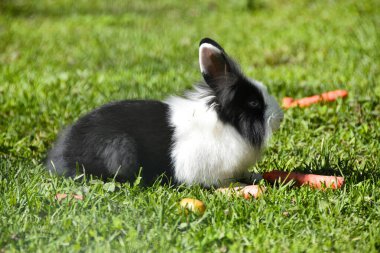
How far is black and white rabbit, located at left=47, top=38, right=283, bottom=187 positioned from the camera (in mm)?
4105

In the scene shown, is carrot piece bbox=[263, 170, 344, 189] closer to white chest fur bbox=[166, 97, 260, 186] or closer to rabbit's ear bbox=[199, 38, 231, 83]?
white chest fur bbox=[166, 97, 260, 186]

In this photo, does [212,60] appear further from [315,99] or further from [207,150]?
[315,99]

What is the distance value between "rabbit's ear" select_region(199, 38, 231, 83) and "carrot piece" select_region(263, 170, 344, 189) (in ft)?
2.56

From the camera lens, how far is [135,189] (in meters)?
4.01

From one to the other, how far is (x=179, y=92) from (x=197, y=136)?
491mm

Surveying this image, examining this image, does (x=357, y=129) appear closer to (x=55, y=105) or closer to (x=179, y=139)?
(x=179, y=139)

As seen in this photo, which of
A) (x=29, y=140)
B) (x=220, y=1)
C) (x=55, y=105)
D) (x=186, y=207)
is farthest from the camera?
(x=220, y=1)

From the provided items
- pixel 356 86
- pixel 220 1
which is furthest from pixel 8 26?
pixel 356 86

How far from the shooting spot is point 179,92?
4508mm

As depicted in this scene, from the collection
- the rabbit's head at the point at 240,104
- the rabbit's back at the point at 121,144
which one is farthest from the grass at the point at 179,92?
the rabbit's head at the point at 240,104

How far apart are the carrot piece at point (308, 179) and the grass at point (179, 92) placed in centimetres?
9

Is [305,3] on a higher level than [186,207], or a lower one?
higher

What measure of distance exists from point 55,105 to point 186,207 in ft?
9.29

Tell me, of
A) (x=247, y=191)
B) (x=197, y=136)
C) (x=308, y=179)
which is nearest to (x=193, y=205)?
(x=247, y=191)
